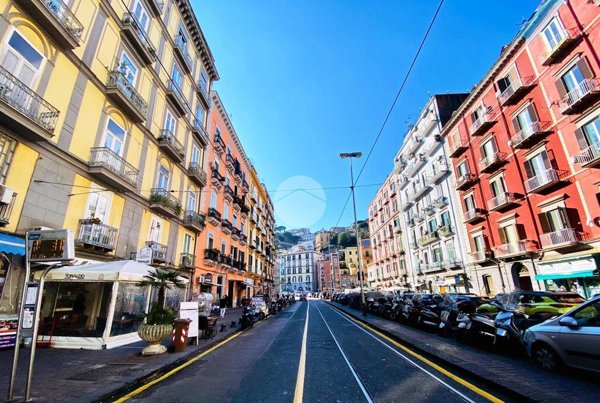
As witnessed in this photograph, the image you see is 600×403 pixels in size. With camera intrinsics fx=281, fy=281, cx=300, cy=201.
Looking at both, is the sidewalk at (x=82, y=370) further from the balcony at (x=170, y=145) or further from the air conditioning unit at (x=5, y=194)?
the balcony at (x=170, y=145)

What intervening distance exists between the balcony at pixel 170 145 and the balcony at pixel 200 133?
9.63 ft

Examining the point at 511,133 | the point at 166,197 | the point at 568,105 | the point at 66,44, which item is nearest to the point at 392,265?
the point at 511,133

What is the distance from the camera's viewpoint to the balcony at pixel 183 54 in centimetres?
1953

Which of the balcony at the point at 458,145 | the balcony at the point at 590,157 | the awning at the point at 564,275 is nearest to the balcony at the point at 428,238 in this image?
the balcony at the point at 458,145

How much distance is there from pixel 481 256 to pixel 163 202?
1019 inches

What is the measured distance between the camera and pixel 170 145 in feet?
57.3

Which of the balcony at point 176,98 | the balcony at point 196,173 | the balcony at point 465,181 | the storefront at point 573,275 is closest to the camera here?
the storefront at point 573,275

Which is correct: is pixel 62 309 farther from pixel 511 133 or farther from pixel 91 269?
pixel 511 133

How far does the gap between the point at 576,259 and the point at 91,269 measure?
2468 centimetres

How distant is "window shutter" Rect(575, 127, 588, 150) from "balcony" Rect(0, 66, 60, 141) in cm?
2586

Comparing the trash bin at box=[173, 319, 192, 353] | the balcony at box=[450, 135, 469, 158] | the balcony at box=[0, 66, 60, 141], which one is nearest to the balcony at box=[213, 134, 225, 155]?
the balcony at box=[0, 66, 60, 141]

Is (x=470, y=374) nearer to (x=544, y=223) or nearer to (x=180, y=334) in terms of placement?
(x=180, y=334)

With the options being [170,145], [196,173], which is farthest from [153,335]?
[196,173]

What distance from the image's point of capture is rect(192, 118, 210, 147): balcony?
22.0m
